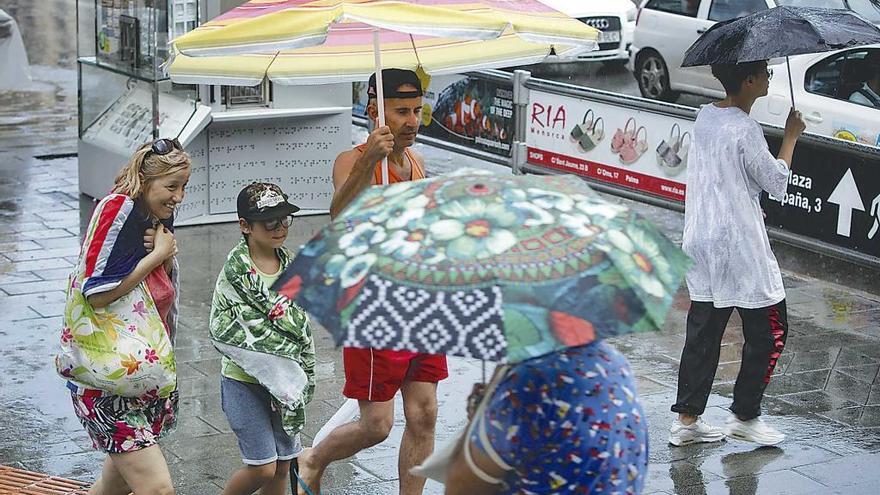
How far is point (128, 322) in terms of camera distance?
4785 millimetres

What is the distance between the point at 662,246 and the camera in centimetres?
318

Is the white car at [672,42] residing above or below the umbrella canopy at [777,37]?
below

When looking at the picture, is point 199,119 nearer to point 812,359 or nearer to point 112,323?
point 812,359

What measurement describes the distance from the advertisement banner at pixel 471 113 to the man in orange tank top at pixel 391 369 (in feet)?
23.0

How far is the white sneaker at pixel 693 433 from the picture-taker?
665 centimetres

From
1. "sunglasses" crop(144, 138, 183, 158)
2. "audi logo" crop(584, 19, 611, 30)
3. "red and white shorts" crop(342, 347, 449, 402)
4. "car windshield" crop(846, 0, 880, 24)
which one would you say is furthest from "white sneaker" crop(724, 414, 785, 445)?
"audi logo" crop(584, 19, 611, 30)

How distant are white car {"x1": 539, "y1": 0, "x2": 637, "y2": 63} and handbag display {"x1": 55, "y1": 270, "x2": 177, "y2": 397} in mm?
15388

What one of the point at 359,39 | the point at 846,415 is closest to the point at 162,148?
the point at 359,39

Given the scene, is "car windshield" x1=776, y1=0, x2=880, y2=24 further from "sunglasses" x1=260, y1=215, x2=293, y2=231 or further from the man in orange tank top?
"sunglasses" x1=260, y1=215, x2=293, y2=231

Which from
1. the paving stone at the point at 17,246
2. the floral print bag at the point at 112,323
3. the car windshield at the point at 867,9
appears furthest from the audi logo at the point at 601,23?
the floral print bag at the point at 112,323

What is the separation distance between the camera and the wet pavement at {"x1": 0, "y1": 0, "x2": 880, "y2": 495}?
6293 millimetres

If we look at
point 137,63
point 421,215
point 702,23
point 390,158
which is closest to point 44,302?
point 137,63

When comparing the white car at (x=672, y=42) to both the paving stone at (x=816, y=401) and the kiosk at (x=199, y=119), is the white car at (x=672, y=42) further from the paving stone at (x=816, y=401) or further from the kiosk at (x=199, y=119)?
the paving stone at (x=816, y=401)

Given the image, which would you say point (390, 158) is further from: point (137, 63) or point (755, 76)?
point (137, 63)
